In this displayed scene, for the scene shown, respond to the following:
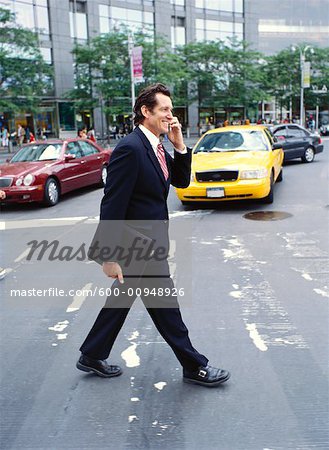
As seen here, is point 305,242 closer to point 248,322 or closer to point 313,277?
point 313,277

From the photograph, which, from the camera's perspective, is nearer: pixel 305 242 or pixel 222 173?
pixel 305 242

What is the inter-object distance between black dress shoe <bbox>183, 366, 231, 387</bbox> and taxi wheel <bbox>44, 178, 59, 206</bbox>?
8421mm

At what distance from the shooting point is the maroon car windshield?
40.1ft

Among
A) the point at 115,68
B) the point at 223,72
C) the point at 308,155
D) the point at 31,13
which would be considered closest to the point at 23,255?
the point at 308,155

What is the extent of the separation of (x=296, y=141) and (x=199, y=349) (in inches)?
620

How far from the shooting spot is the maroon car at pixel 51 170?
1092cm

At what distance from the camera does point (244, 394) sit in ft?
10.7

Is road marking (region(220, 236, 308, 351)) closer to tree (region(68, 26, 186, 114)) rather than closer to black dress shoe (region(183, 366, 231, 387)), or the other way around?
black dress shoe (region(183, 366, 231, 387))

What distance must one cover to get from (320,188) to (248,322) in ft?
29.1

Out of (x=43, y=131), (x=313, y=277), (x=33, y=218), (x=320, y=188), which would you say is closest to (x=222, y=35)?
A: (x=43, y=131)

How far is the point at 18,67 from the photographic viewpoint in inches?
1201

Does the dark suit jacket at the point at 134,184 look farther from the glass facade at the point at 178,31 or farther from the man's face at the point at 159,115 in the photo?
the glass facade at the point at 178,31

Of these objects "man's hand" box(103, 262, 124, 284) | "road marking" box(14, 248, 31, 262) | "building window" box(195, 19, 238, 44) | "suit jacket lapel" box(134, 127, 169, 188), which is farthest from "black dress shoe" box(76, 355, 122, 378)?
"building window" box(195, 19, 238, 44)

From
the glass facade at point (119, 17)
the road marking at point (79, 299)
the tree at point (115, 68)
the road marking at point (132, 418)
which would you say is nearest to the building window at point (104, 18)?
Answer: the glass facade at point (119, 17)
